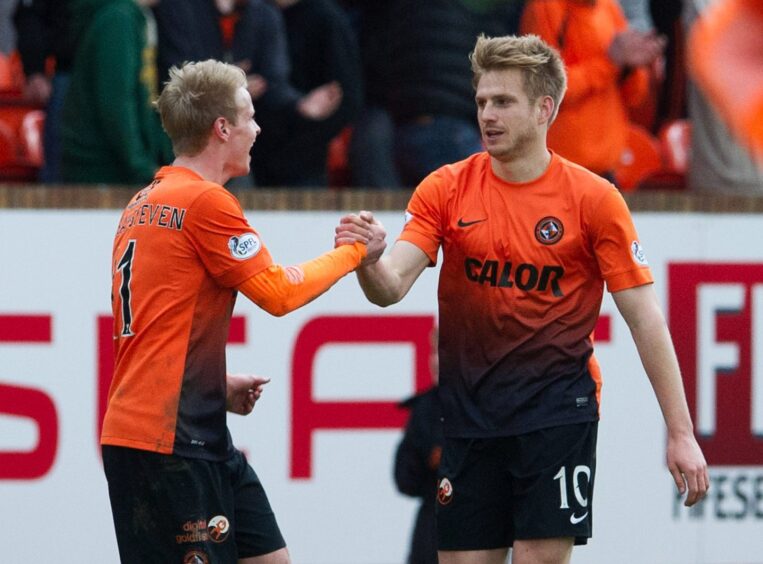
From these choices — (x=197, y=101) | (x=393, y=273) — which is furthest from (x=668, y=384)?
(x=197, y=101)

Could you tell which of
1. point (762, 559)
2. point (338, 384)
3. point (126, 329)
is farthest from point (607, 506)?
point (126, 329)

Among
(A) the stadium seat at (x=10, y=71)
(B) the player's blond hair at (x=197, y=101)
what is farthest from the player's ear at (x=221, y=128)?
(A) the stadium seat at (x=10, y=71)

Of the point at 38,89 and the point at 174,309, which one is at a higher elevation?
the point at 38,89

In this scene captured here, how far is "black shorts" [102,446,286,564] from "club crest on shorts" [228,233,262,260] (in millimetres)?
643

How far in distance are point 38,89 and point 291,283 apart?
3.53 metres

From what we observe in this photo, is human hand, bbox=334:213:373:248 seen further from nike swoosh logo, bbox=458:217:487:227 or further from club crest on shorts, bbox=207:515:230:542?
club crest on shorts, bbox=207:515:230:542

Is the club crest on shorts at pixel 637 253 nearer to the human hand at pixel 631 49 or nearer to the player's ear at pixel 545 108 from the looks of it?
the player's ear at pixel 545 108

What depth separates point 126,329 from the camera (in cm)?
489

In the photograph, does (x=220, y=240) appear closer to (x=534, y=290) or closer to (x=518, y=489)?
(x=534, y=290)

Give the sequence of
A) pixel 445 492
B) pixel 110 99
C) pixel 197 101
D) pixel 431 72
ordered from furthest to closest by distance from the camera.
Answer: pixel 431 72
pixel 110 99
pixel 445 492
pixel 197 101

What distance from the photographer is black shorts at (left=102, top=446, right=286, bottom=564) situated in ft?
16.0

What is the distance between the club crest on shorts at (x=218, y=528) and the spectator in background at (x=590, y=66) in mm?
3479

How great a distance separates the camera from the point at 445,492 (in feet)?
17.4

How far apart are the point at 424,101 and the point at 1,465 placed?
269 cm
